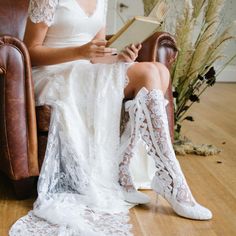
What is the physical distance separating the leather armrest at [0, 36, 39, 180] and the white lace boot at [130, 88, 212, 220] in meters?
0.40

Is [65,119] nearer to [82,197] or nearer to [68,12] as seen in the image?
[82,197]

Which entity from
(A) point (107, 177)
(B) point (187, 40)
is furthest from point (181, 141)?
(A) point (107, 177)

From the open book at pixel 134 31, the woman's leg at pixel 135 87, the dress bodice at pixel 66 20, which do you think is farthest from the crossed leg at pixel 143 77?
the dress bodice at pixel 66 20

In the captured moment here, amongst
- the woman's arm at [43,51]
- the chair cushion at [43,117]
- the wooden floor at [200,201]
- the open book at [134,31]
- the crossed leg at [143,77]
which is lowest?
the wooden floor at [200,201]

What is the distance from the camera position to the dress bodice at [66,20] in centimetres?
154

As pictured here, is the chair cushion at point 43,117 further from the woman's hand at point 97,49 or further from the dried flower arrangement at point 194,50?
the dried flower arrangement at point 194,50

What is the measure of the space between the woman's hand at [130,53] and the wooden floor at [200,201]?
0.56m

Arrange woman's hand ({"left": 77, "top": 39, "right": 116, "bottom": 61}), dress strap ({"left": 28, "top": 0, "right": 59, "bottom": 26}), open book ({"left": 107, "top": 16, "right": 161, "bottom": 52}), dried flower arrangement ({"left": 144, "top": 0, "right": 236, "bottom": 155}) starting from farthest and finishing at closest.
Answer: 1. dried flower arrangement ({"left": 144, "top": 0, "right": 236, "bottom": 155})
2. dress strap ({"left": 28, "top": 0, "right": 59, "bottom": 26})
3. woman's hand ({"left": 77, "top": 39, "right": 116, "bottom": 61})
4. open book ({"left": 107, "top": 16, "right": 161, "bottom": 52})

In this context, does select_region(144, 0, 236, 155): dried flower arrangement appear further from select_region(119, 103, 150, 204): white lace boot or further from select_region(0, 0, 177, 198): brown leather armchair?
select_region(0, 0, 177, 198): brown leather armchair

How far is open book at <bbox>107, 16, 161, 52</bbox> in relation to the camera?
4.32 feet

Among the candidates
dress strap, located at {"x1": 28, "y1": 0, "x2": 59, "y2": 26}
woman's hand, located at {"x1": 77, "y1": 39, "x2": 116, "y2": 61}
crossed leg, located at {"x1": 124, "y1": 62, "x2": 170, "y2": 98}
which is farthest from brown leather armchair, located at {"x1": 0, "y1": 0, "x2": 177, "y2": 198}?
crossed leg, located at {"x1": 124, "y1": 62, "x2": 170, "y2": 98}

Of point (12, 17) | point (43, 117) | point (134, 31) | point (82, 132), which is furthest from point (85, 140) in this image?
point (12, 17)

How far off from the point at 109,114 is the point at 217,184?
64 centimetres

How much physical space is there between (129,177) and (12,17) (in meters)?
1.01
